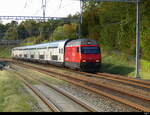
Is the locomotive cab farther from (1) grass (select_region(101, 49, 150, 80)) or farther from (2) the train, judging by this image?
(1) grass (select_region(101, 49, 150, 80))

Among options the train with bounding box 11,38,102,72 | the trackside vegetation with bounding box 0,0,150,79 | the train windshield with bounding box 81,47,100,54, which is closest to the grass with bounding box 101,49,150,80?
the trackside vegetation with bounding box 0,0,150,79

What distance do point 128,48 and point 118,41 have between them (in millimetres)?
2223

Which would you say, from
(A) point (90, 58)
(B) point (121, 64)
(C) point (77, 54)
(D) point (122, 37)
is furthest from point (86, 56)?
(D) point (122, 37)

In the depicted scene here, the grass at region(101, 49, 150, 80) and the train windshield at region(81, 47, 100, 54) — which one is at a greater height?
the train windshield at region(81, 47, 100, 54)

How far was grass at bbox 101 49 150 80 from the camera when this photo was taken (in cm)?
2668

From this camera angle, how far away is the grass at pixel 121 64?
87.5 feet

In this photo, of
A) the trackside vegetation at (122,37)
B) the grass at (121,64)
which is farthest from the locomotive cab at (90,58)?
the trackside vegetation at (122,37)

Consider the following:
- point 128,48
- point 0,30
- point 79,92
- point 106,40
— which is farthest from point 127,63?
point 0,30

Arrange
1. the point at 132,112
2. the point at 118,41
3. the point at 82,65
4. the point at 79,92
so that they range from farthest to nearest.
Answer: the point at 118,41 < the point at 82,65 < the point at 79,92 < the point at 132,112

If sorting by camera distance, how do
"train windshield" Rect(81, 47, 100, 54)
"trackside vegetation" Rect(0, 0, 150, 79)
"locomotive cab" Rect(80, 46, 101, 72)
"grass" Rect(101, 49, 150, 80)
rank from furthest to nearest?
1. "trackside vegetation" Rect(0, 0, 150, 79)
2. "grass" Rect(101, 49, 150, 80)
3. "train windshield" Rect(81, 47, 100, 54)
4. "locomotive cab" Rect(80, 46, 101, 72)

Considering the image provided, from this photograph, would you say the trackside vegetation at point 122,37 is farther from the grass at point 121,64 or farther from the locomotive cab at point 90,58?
the locomotive cab at point 90,58

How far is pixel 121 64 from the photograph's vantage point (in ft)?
104

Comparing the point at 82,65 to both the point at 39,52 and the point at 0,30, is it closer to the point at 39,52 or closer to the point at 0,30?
the point at 39,52

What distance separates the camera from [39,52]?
45156 millimetres
